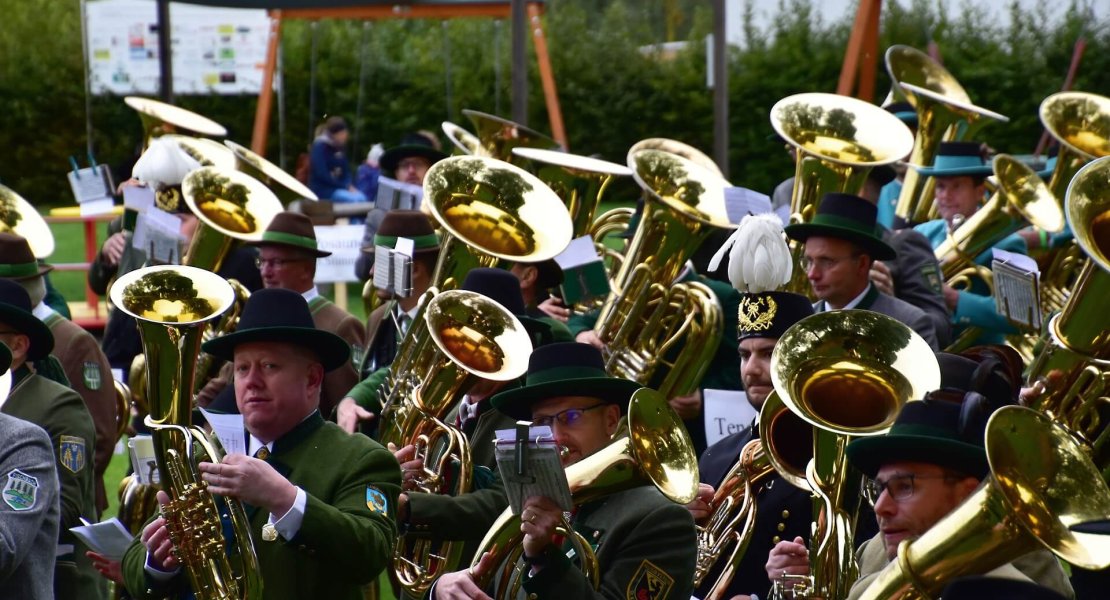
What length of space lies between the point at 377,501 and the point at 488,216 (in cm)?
261

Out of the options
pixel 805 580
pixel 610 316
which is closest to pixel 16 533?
pixel 805 580

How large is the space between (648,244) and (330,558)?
3.16m

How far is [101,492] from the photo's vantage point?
734 centimetres

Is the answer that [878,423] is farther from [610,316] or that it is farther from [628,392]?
→ [610,316]

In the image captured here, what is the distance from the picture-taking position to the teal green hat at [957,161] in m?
8.54

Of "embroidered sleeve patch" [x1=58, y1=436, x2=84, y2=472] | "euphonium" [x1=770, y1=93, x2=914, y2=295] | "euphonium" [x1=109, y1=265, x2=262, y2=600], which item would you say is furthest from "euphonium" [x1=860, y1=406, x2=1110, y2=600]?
"euphonium" [x1=770, y1=93, x2=914, y2=295]

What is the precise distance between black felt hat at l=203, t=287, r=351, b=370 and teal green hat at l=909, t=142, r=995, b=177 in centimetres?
454

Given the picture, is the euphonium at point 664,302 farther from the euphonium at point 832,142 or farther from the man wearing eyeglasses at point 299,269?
the man wearing eyeglasses at point 299,269

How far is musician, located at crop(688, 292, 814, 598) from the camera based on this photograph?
16.5ft

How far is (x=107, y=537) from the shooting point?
503 cm

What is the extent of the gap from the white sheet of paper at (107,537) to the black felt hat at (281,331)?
63 centimetres

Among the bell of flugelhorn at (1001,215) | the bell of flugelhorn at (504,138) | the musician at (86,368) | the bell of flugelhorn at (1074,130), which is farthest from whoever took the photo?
the bell of flugelhorn at (504,138)

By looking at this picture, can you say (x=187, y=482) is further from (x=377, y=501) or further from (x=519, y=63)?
(x=519, y=63)

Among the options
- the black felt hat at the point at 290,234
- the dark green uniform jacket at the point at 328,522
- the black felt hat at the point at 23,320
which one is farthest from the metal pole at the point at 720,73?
the dark green uniform jacket at the point at 328,522
